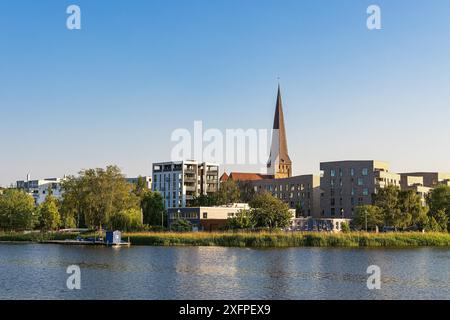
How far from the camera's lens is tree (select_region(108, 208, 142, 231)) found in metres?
116

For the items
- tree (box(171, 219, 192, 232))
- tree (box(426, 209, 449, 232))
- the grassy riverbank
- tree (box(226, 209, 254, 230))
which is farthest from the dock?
tree (box(426, 209, 449, 232))

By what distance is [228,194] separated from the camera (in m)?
163

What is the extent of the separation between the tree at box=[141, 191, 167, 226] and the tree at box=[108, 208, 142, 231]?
27774mm

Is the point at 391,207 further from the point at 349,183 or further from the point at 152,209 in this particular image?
the point at 152,209

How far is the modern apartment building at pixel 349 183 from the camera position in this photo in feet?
519

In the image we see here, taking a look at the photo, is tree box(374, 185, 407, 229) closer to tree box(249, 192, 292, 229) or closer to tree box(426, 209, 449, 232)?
tree box(426, 209, 449, 232)

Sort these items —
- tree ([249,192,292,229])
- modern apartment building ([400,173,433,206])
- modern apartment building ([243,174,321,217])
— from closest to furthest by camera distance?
tree ([249,192,292,229]) → modern apartment building ([400,173,433,206]) → modern apartment building ([243,174,321,217])

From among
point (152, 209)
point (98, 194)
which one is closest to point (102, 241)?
point (98, 194)

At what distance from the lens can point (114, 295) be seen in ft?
133

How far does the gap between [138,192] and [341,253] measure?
90.6 meters

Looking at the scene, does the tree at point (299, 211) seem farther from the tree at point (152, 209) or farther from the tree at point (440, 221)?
the tree at point (440, 221)

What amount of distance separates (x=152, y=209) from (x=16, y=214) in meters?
31.2

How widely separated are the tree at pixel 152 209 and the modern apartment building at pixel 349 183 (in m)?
44.9
